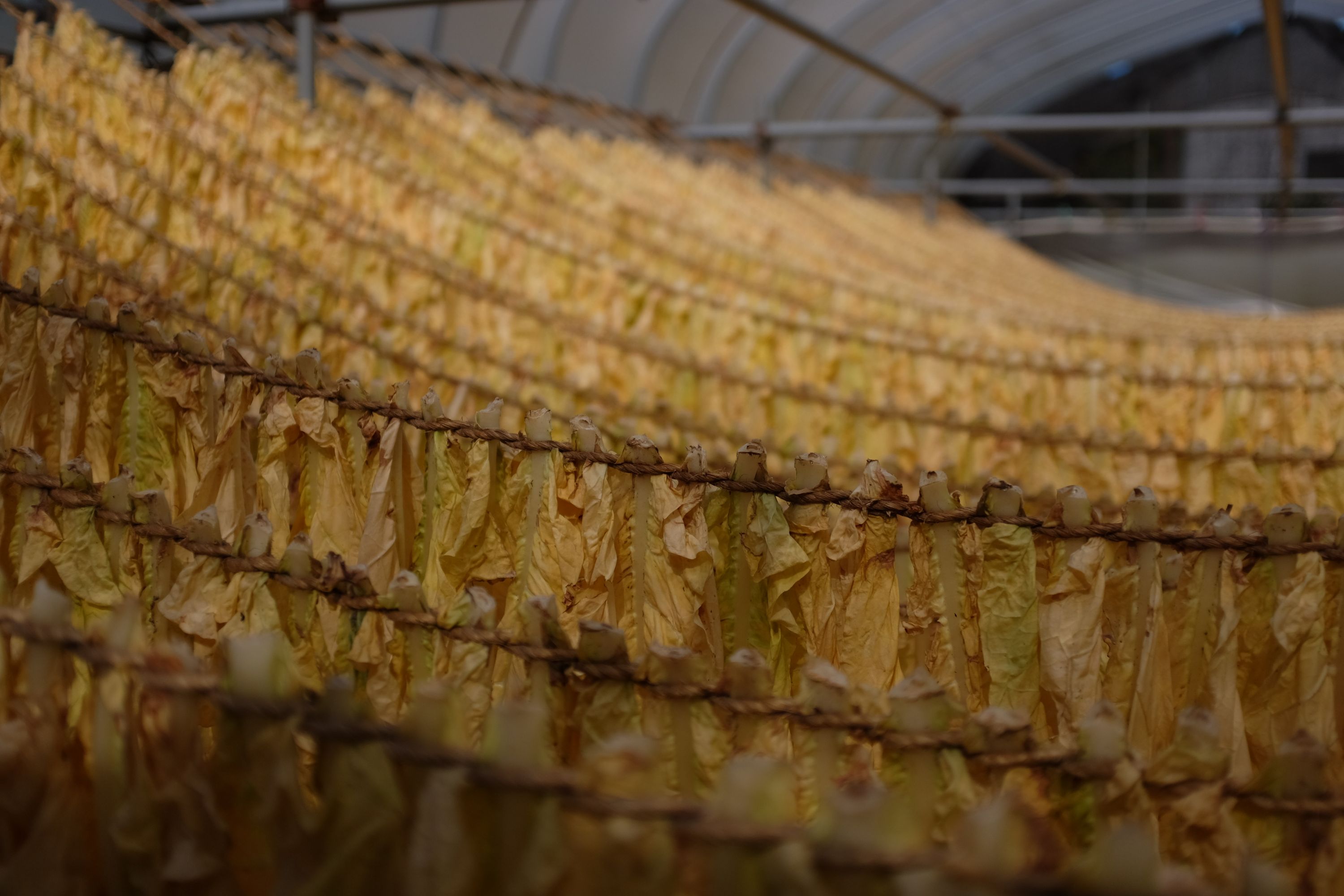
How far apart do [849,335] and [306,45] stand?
7.66ft

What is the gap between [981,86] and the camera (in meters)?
17.3

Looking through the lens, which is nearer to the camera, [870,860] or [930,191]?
[870,860]

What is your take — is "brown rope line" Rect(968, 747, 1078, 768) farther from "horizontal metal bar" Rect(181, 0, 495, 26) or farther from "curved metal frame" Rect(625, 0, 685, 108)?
"curved metal frame" Rect(625, 0, 685, 108)

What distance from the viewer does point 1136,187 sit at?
12.3 metres

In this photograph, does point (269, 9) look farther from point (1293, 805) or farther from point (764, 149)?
point (764, 149)

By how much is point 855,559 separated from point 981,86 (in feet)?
57.1

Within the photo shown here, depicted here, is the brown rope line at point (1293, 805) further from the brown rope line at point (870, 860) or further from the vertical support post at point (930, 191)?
the vertical support post at point (930, 191)

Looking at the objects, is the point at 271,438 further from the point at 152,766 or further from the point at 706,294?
the point at 706,294

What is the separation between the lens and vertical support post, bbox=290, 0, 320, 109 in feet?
13.1

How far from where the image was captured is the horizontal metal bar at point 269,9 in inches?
154

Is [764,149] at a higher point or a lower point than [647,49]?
lower

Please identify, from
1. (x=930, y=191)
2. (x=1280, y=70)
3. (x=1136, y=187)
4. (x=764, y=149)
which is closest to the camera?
(x=1280, y=70)

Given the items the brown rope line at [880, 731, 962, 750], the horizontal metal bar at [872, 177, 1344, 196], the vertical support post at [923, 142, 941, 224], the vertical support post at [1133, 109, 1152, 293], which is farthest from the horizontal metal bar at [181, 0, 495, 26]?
the vertical support post at [1133, 109, 1152, 293]

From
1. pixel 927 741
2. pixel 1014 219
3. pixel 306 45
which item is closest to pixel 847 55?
pixel 306 45
